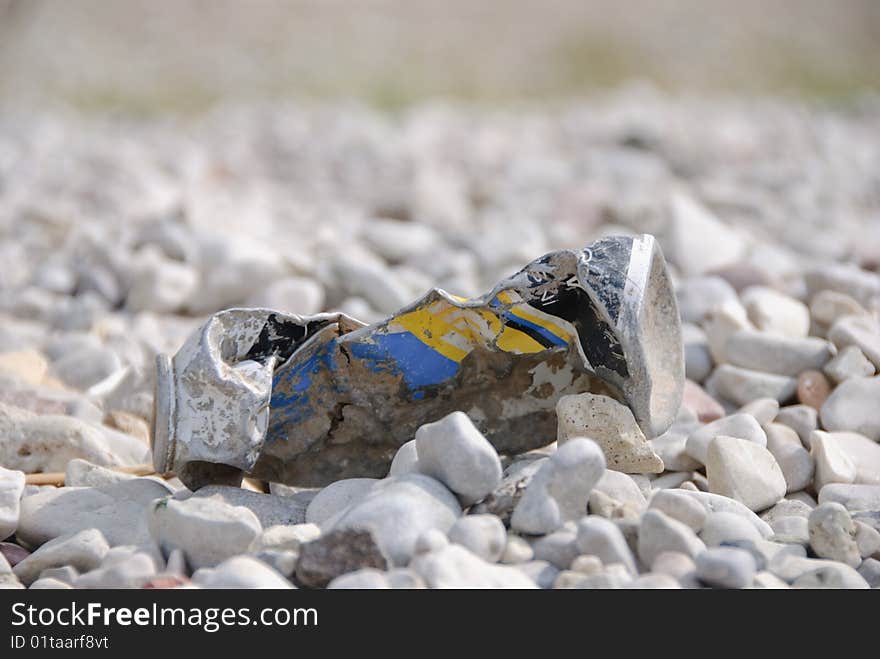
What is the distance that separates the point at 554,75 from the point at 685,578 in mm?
11652

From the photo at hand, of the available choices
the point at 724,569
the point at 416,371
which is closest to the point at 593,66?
the point at 416,371

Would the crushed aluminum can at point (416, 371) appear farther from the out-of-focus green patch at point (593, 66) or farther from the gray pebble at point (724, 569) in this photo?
the out-of-focus green patch at point (593, 66)

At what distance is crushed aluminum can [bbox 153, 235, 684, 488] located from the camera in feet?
6.21

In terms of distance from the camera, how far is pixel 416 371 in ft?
6.97

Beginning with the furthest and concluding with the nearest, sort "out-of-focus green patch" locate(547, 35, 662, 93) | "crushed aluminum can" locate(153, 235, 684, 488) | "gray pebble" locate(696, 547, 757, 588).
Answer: "out-of-focus green patch" locate(547, 35, 662, 93), "crushed aluminum can" locate(153, 235, 684, 488), "gray pebble" locate(696, 547, 757, 588)

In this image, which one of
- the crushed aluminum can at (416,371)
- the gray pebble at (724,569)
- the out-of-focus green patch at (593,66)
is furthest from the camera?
the out-of-focus green patch at (593,66)

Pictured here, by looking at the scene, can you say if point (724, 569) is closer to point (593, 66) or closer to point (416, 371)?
point (416, 371)

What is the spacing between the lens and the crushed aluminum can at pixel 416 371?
1892mm

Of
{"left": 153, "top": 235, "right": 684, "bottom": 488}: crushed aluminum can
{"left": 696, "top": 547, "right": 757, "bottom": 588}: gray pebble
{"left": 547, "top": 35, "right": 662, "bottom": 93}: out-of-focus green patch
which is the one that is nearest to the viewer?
{"left": 696, "top": 547, "right": 757, "bottom": 588}: gray pebble

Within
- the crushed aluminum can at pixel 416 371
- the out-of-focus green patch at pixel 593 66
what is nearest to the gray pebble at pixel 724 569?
the crushed aluminum can at pixel 416 371

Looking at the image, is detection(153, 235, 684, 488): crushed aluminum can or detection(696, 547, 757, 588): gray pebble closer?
detection(696, 547, 757, 588): gray pebble

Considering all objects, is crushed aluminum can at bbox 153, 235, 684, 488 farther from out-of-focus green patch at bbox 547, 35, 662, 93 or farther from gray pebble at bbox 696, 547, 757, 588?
out-of-focus green patch at bbox 547, 35, 662, 93

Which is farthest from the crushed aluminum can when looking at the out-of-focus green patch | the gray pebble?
the out-of-focus green patch
